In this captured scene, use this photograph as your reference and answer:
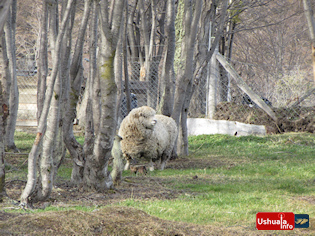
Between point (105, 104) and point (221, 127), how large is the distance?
776 centimetres

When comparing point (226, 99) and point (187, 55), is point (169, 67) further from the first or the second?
point (226, 99)

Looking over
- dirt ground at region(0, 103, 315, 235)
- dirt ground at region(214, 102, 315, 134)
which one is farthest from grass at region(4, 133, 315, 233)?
dirt ground at region(214, 102, 315, 134)

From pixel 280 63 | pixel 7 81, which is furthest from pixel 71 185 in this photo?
pixel 280 63

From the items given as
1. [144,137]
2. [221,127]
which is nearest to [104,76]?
[144,137]

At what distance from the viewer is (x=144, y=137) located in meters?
6.45

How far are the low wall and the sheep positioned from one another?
15.4 ft

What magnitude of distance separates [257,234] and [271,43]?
20434 millimetres

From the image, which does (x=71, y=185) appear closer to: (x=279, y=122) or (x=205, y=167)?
(x=205, y=167)

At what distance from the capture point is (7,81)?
280 inches

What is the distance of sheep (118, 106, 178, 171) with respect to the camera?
6367 millimetres

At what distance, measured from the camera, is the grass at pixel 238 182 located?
3.74m

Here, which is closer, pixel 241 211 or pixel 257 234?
pixel 257 234

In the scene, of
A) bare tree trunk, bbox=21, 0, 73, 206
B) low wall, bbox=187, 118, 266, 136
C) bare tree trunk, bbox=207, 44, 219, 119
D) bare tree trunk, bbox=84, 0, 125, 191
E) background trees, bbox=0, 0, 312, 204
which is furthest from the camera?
bare tree trunk, bbox=207, 44, 219, 119

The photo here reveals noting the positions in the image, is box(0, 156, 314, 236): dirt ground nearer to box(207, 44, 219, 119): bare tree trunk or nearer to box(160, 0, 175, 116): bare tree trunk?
box(160, 0, 175, 116): bare tree trunk
